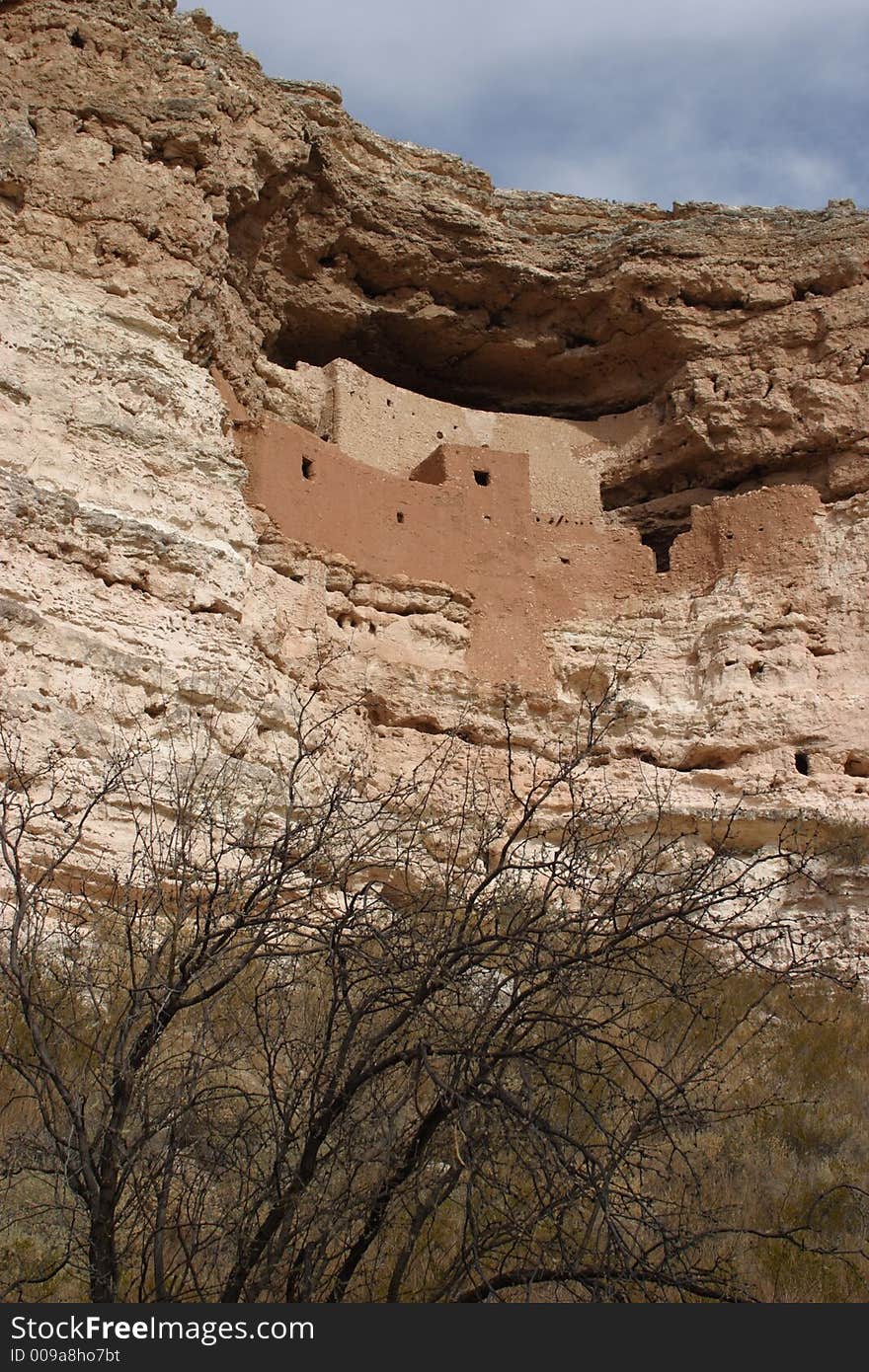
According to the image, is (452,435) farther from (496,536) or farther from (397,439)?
(496,536)

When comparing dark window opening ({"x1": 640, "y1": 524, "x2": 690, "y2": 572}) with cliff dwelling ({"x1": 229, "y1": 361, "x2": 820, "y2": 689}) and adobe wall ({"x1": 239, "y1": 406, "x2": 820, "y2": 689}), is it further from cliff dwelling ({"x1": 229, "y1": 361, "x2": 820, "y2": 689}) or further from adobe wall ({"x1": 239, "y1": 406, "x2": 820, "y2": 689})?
adobe wall ({"x1": 239, "y1": 406, "x2": 820, "y2": 689})

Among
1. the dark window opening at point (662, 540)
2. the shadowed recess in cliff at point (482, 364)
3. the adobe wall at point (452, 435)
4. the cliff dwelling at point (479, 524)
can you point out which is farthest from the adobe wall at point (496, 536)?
the shadowed recess in cliff at point (482, 364)

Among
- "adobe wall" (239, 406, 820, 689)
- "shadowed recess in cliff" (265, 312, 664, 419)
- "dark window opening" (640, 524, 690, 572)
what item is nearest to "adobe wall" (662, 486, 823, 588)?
"adobe wall" (239, 406, 820, 689)

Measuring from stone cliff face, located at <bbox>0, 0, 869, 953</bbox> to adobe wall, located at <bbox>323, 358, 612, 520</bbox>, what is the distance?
4 cm

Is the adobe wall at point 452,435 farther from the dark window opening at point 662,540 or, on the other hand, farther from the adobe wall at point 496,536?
the dark window opening at point 662,540

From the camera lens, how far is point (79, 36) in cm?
1318

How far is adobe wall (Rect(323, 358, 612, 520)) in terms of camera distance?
48.9 feet

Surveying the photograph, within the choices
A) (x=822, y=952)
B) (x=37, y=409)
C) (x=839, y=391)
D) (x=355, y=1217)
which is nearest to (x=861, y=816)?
(x=822, y=952)

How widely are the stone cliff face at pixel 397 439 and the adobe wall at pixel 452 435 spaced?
0.14 feet

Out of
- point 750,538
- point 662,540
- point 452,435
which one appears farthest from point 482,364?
point 750,538

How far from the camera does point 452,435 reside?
51.6 ft

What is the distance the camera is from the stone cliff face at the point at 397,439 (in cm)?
1109

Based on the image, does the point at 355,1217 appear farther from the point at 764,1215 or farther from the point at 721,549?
the point at 721,549

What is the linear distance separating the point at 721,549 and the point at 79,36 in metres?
7.81
